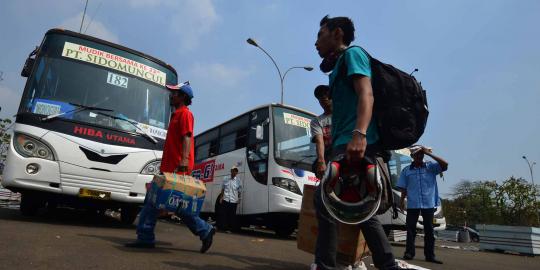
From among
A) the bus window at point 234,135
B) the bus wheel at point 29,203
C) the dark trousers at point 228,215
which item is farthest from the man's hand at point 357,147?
the bus window at point 234,135

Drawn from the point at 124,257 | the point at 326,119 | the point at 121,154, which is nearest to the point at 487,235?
the point at 326,119

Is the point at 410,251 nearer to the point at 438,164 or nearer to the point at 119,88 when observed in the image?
the point at 438,164

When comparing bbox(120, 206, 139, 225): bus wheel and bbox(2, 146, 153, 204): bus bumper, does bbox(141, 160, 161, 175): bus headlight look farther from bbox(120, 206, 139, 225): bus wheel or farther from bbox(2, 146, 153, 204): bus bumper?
bbox(120, 206, 139, 225): bus wheel

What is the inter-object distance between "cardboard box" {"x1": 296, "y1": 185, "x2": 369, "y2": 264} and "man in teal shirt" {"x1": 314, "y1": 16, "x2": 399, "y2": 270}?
64 centimetres

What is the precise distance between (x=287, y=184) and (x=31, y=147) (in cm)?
487

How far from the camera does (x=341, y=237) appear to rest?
356cm

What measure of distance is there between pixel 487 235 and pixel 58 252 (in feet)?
40.0

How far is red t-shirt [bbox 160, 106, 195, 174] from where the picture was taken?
15.9 feet

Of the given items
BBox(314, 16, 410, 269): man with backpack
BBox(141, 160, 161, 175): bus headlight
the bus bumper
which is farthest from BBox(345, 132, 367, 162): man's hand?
the bus bumper

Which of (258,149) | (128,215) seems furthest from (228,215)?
(128,215)

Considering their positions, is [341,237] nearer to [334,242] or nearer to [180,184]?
[334,242]

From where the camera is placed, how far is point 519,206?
3042 centimetres

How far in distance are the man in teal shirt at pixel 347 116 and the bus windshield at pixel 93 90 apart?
462 cm

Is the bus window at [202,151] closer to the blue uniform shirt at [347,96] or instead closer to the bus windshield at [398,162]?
the bus windshield at [398,162]
